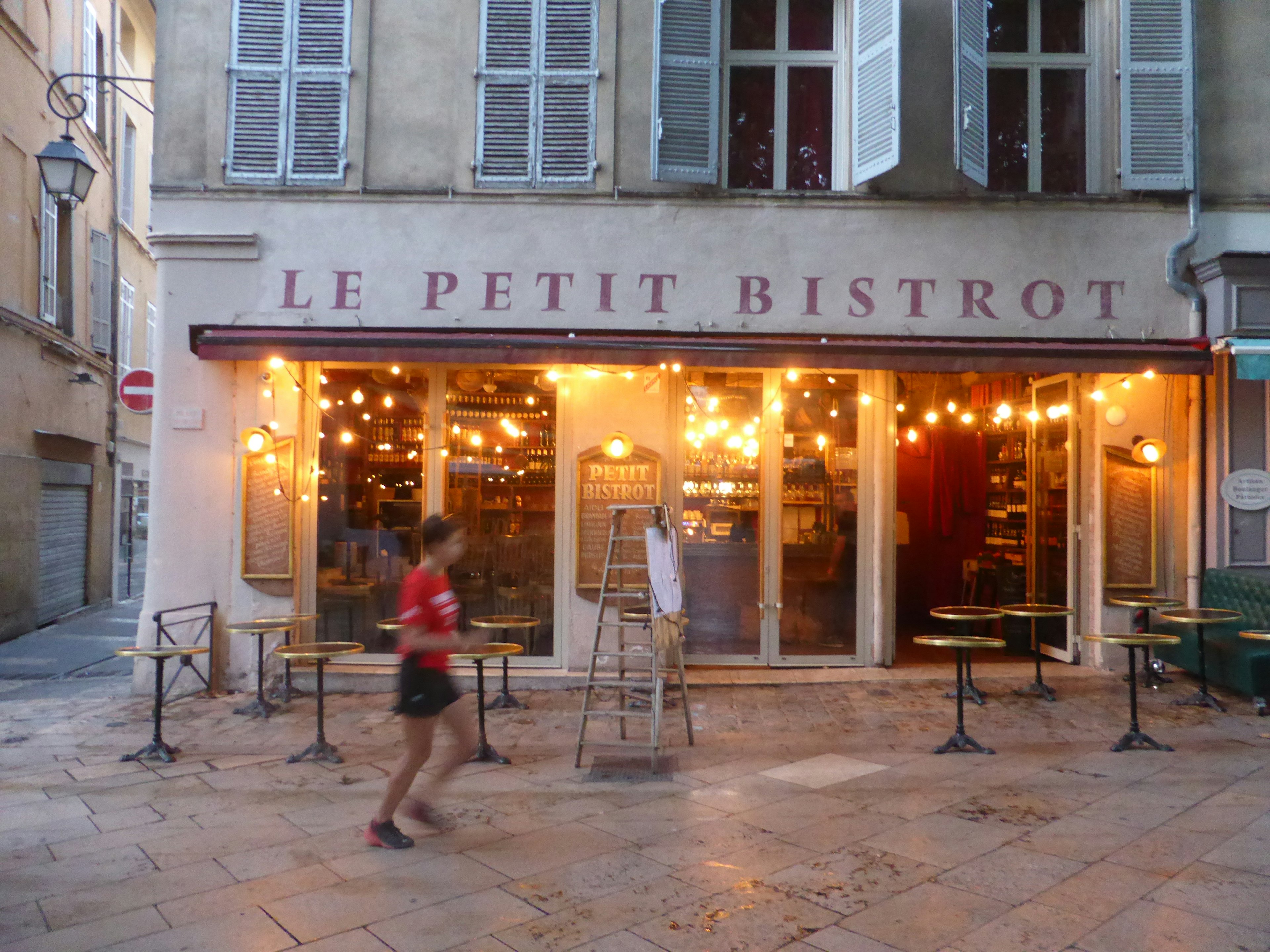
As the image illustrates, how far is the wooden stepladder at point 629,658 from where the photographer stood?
647 centimetres

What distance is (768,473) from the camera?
9578mm

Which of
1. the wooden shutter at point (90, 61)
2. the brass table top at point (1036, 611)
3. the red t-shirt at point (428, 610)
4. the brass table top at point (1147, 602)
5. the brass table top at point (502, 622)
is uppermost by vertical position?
the wooden shutter at point (90, 61)

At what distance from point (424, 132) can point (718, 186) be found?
284cm

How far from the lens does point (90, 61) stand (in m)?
15.4

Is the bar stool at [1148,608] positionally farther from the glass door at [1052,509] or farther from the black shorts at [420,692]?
the black shorts at [420,692]

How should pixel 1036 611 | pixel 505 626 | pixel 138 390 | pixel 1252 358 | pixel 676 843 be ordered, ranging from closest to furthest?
pixel 676 843 < pixel 505 626 < pixel 1036 611 < pixel 1252 358 < pixel 138 390

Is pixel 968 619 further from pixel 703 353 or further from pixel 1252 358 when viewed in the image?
pixel 1252 358

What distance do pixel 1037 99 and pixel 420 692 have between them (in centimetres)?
831

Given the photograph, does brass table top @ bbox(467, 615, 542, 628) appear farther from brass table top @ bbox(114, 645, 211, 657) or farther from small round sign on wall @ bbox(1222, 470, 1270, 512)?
→ small round sign on wall @ bbox(1222, 470, 1270, 512)

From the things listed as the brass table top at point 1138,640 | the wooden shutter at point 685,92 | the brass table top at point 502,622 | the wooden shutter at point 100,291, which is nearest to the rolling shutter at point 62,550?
the wooden shutter at point 100,291

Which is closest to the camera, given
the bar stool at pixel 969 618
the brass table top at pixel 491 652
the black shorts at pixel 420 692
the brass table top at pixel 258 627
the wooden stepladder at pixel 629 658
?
the black shorts at pixel 420 692

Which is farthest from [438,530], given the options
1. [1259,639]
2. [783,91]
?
[1259,639]

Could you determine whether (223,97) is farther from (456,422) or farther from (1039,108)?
(1039,108)

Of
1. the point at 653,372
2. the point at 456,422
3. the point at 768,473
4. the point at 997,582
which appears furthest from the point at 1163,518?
the point at 456,422
